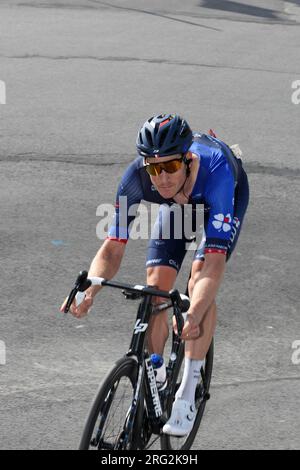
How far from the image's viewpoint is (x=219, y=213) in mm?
5668

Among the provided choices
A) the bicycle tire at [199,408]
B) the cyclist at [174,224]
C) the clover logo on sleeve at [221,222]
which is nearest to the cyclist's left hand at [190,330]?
the cyclist at [174,224]

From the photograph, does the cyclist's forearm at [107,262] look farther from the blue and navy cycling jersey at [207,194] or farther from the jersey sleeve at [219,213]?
the jersey sleeve at [219,213]

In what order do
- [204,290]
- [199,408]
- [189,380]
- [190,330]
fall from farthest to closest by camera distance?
1. [199,408]
2. [189,380]
3. [204,290]
4. [190,330]

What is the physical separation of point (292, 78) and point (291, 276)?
6.82m

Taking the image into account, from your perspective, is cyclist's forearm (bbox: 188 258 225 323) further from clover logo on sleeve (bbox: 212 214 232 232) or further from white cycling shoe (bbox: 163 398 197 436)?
white cycling shoe (bbox: 163 398 197 436)

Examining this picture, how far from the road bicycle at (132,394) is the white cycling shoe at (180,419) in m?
0.05

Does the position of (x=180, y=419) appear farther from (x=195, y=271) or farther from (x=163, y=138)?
(x=163, y=138)

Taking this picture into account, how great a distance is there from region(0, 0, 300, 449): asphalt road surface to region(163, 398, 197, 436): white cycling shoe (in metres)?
0.51

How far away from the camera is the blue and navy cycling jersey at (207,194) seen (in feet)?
18.6

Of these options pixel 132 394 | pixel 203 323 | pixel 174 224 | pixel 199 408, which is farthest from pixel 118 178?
pixel 132 394

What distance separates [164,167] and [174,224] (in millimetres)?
586

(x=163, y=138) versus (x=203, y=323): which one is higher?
(x=163, y=138)

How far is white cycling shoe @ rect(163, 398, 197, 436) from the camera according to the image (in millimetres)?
5594

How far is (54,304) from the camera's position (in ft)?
26.5
